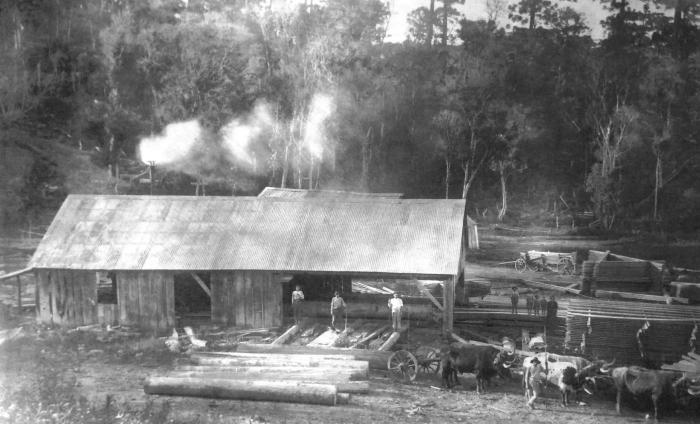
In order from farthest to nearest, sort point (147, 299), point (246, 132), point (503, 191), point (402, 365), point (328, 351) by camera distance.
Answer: point (246, 132), point (503, 191), point (147, 299), point (328, 351), point (402, 365)

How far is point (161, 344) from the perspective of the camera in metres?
21.0

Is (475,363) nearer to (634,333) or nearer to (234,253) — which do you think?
(634,333)

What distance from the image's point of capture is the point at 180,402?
16.2m

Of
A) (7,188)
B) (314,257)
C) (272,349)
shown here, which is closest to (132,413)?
(272,349)

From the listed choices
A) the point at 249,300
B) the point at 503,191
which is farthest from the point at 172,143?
the point at 249,300

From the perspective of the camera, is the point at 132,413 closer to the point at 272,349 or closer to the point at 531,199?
the point at 272,349

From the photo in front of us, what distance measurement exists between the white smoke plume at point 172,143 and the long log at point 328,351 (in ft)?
124

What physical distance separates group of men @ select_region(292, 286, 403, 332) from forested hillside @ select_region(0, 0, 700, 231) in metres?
31.4

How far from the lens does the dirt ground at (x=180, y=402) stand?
14952 millimetres

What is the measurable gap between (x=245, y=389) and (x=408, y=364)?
482cm

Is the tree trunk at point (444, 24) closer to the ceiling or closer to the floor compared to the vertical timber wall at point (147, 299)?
closer to the ceiling

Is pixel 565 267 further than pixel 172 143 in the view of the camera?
No

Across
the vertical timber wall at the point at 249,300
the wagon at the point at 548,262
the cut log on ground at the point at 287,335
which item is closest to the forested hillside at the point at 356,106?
the wagon at the point at 548,262

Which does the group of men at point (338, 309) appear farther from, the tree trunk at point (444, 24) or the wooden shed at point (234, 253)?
the tree trunk at point (444, 24)
